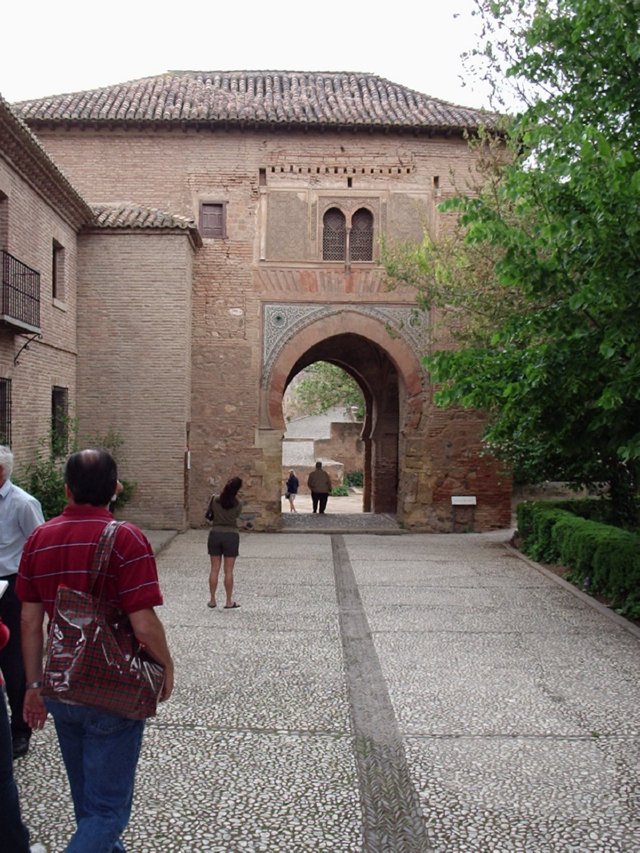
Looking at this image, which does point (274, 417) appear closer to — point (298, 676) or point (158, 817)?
point (298, 676)

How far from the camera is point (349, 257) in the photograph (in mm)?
16312

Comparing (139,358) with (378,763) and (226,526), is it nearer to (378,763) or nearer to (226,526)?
(226,526)

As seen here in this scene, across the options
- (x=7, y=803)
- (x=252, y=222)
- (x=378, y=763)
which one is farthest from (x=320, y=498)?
(x=7, y=803)

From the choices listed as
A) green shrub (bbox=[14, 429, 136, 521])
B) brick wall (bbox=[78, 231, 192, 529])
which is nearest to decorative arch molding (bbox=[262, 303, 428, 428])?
brick wall (bbox=[78, 231, 192, 529])

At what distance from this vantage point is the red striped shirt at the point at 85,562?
103 inches

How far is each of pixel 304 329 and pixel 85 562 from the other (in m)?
13.9

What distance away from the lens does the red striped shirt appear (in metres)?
2.62

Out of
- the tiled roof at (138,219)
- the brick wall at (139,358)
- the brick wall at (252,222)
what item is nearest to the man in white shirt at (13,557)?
the brick wall at (139,358)

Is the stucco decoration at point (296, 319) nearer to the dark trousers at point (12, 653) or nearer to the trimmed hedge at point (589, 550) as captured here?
the trimmed hedge at point (589, 550)

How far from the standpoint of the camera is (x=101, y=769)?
2.61 meters

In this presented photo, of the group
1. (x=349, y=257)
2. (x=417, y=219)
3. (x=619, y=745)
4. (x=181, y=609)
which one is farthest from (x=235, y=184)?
(x=619, y=745)

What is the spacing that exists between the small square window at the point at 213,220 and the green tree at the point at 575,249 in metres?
8.84

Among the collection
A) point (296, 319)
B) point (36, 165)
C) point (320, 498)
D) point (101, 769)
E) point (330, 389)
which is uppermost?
point (36, 165)

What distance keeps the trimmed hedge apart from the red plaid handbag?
22.0ft
